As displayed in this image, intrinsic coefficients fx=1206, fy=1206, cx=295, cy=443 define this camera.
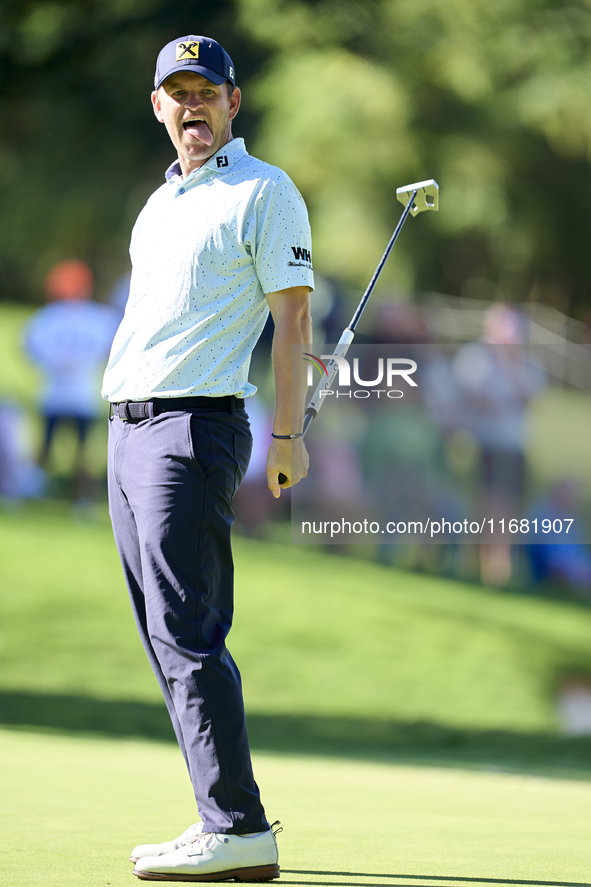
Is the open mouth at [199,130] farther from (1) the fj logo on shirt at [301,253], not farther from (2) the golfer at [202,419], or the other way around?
(1) the fj logo on shirt at [301,253]

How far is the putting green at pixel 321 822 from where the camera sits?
1891mm

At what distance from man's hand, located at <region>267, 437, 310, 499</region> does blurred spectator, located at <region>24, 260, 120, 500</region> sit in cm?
654

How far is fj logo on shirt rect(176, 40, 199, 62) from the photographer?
1.92 m

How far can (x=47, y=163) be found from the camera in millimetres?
9984

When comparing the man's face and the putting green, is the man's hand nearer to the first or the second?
the man's face

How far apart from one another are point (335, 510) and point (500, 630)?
130 cm

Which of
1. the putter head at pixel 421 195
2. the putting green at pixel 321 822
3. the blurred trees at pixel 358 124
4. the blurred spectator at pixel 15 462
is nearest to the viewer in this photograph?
the putting green at pixel 321 822

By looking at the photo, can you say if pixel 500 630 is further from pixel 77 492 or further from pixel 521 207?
pixel 521 207

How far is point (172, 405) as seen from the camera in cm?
187

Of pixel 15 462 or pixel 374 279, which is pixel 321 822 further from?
pixel 15 462

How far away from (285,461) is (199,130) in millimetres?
554

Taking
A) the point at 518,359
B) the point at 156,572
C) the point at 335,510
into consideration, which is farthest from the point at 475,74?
the point at 156,572

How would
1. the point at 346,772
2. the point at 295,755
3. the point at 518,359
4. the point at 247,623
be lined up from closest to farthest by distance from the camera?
the point at 346,772, the point at 295,755, the point at 247,623, the point at 518,359

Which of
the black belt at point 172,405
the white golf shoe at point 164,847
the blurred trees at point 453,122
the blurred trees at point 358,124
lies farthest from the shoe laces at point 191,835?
the blurred trees at point 453,122
